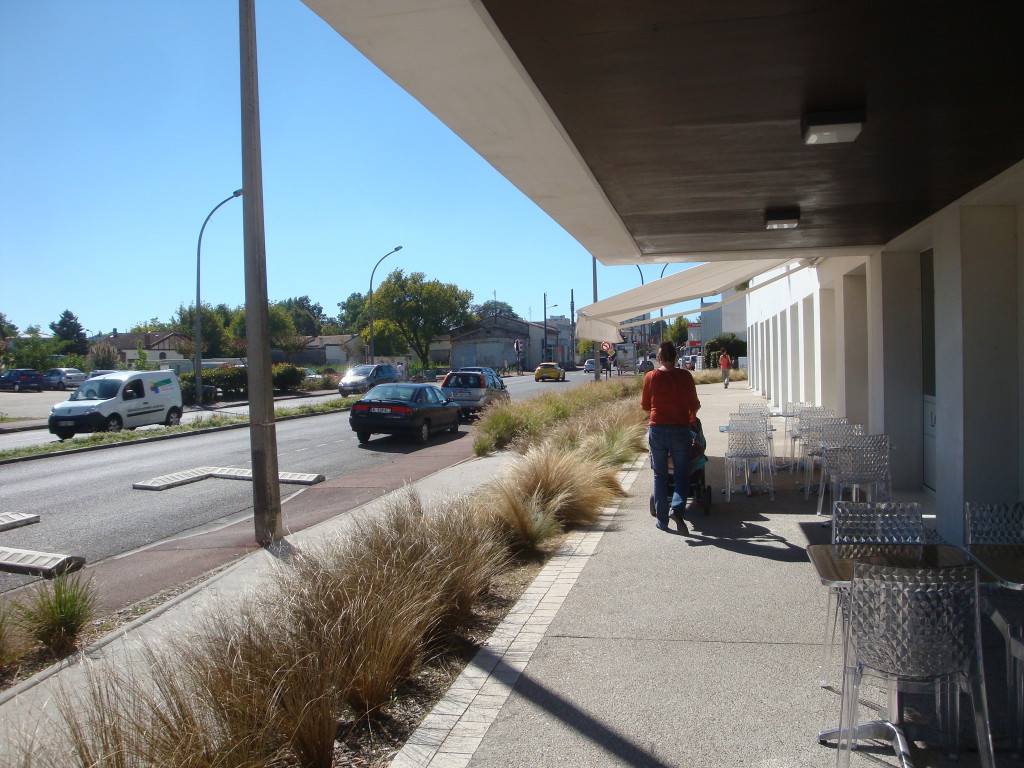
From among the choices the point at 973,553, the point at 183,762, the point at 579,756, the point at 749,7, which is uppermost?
the point at 749,7

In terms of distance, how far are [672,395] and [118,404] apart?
64.0 feet

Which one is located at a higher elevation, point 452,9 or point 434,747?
point 452,9

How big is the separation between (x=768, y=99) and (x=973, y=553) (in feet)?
8.61

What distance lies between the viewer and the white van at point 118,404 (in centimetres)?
2172

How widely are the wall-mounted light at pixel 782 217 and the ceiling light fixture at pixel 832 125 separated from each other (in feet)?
9.28

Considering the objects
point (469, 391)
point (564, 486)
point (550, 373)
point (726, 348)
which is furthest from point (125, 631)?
point (726, 348)

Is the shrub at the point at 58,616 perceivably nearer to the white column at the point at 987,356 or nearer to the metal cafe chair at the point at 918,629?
the metal cafe chair at the point at 918,629

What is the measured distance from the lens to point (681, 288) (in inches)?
491

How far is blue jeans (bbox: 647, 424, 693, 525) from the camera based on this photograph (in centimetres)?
772

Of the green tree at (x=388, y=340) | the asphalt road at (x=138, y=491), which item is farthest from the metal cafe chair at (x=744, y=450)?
the green tree at (x=388, y=340)

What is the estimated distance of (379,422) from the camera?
59.8 feet

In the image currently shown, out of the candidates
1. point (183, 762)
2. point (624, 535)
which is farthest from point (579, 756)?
point (624, 535)

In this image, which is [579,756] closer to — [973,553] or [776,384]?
[973,553]

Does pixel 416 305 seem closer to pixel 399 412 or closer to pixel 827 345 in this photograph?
pixel 399 412
